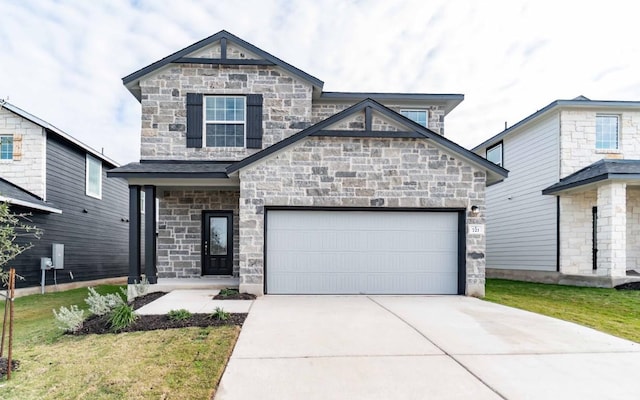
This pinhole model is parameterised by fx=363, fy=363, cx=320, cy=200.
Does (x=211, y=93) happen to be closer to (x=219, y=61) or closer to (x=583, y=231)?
(x=219, y=61)

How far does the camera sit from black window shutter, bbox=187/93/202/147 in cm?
1041

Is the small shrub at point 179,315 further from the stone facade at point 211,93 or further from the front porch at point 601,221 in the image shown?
the front porch at point 601,221

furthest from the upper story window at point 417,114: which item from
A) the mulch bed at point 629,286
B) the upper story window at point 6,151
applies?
the upper story window at point 6,151

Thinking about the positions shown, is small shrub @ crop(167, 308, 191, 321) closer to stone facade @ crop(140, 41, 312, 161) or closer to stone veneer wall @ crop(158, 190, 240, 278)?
stone veneer wall @ crop(158, 190, 240, 278)

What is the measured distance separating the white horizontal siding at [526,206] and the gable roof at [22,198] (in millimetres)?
16675

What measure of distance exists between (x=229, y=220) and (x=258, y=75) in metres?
4.37

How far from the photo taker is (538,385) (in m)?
3.60

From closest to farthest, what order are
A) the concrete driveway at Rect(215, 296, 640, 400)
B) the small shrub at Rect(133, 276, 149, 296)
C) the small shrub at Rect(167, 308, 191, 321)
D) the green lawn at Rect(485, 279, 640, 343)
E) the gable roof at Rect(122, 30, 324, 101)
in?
the concrete driveway at Rect(215, 296, 640, 400)
the small shrub at Rect(167, 308, 191, 321)
the green lawn at Rect(485, 279, 640, 343)
the small shrub at Rect(133, 276, 149, 296)
the gable roof at Rect(122, 30, 324, 101)

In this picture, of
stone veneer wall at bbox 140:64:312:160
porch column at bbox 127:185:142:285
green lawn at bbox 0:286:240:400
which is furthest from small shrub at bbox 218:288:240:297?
stone veneer wall at bbox 140:64:312:160

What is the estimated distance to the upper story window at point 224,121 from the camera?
1058 centimetres

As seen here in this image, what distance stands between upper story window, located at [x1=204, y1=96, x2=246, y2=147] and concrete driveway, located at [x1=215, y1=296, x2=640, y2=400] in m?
5.53

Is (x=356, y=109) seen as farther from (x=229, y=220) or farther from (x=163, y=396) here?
(x=163, y=396)

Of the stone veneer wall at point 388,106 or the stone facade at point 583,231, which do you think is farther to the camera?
the stone facade at point 583,231

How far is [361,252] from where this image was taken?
891cm
